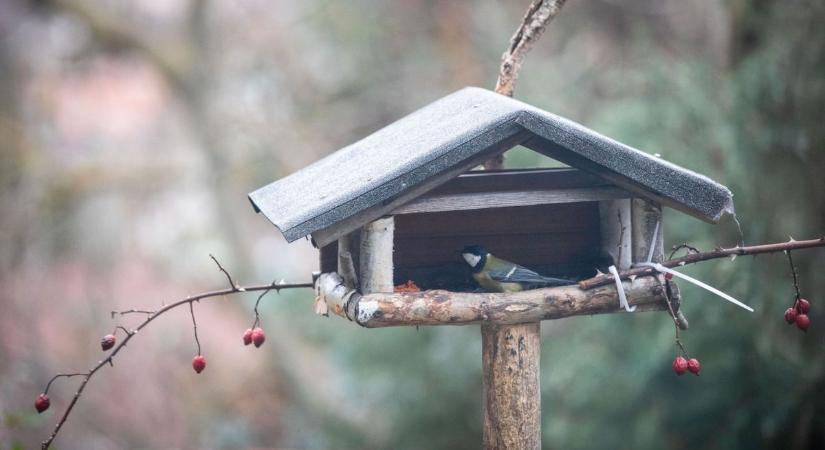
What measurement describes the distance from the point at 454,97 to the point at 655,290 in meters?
1.14

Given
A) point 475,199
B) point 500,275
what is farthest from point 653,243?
point 475,199

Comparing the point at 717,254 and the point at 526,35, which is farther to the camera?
the point at 526,35

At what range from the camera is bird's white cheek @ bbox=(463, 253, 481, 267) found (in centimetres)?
271

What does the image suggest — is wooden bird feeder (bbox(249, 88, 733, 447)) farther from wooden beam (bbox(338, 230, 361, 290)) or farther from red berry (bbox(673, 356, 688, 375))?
red berry (bbox(673, 356, 688, 375))

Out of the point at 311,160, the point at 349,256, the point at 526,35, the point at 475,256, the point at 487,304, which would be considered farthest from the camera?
the point at 311,160

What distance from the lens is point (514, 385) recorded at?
2.64 metres

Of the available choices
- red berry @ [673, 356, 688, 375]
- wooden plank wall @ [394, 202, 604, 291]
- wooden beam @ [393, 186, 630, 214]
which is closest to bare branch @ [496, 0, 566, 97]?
wooden plank wall @ [394, 202, 604, 291]

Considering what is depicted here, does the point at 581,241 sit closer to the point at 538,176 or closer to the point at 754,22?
the point at 538,176

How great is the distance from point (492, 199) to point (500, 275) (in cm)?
27

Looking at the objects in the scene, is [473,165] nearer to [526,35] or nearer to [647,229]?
[647,229]

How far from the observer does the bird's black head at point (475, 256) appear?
8.87 feet

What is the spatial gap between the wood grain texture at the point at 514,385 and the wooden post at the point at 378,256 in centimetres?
44

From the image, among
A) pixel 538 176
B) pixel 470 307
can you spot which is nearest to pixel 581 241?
pixel 538 176

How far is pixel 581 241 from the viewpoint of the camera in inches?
115
